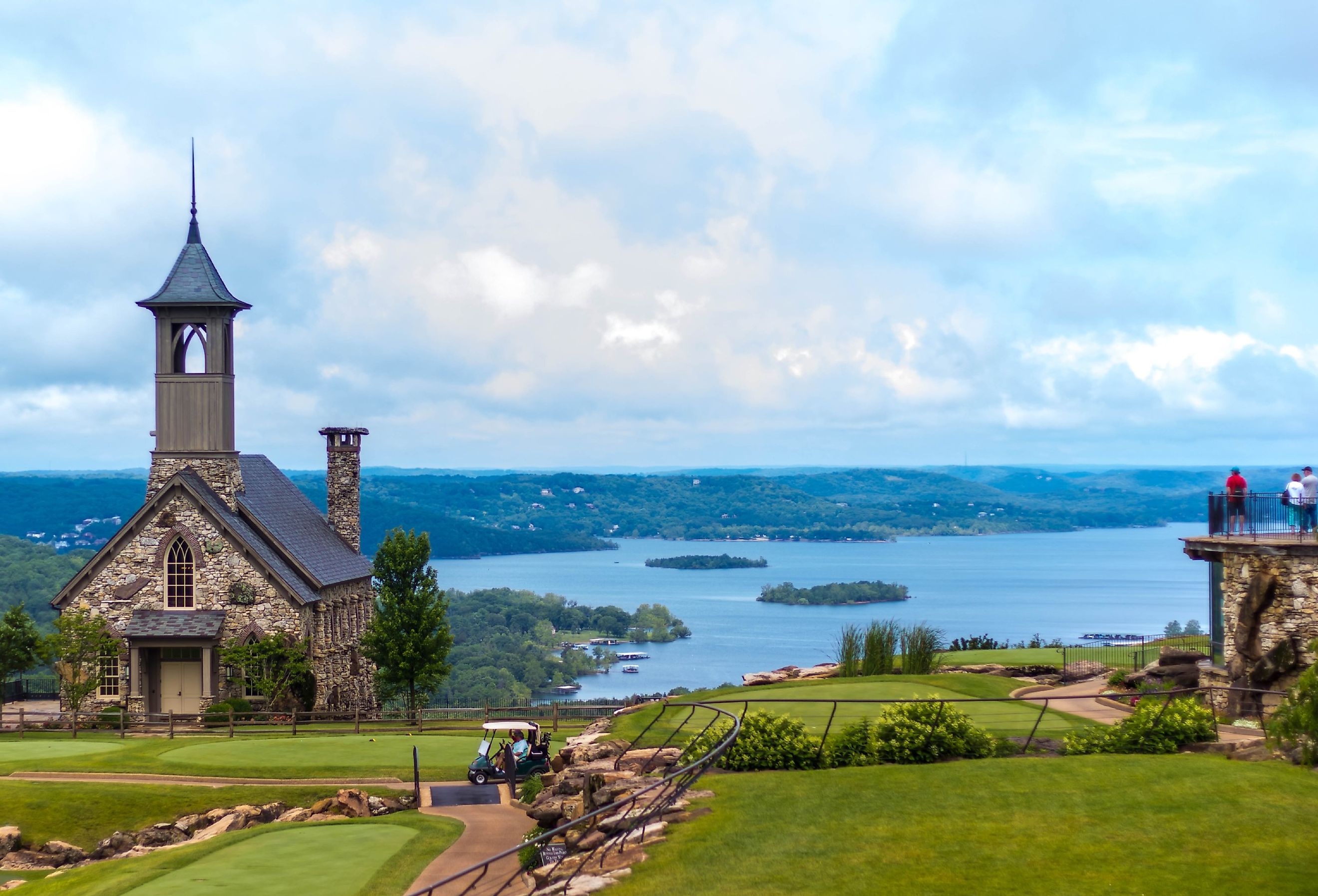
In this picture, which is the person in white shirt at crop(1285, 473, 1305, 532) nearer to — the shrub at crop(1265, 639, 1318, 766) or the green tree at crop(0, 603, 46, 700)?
the shrub at crop(1265, 639, 1318, 766)

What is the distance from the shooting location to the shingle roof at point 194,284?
4059cm

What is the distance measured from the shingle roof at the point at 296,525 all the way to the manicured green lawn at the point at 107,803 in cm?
1520

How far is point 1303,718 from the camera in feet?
41.5

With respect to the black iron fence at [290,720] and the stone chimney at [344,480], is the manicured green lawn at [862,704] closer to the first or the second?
the black iron fence at [290,720]

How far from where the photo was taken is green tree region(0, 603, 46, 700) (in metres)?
38.9

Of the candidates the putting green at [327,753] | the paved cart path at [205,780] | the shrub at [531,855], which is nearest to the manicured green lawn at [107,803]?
the paved cart path at [205,780]

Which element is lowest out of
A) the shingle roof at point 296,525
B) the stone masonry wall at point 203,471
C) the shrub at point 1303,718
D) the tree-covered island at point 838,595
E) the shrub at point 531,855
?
the tree-covered island at point 838,595

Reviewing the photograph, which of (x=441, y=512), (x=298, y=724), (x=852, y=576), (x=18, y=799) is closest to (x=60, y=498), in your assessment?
(x=441, y=512)

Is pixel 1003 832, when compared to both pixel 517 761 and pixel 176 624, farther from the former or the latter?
pixel 176 624

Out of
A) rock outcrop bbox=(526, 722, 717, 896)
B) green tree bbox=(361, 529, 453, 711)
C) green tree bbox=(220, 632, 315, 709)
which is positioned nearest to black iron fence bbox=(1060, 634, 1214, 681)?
rock outcrop bbox=(526, 722, 717, 896)

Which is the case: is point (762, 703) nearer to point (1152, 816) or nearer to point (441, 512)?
point (1152, 816)

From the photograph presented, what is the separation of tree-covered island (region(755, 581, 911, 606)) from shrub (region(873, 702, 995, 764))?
134150 millimetres

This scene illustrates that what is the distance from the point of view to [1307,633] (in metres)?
23.9

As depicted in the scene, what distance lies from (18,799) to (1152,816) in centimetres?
2129
